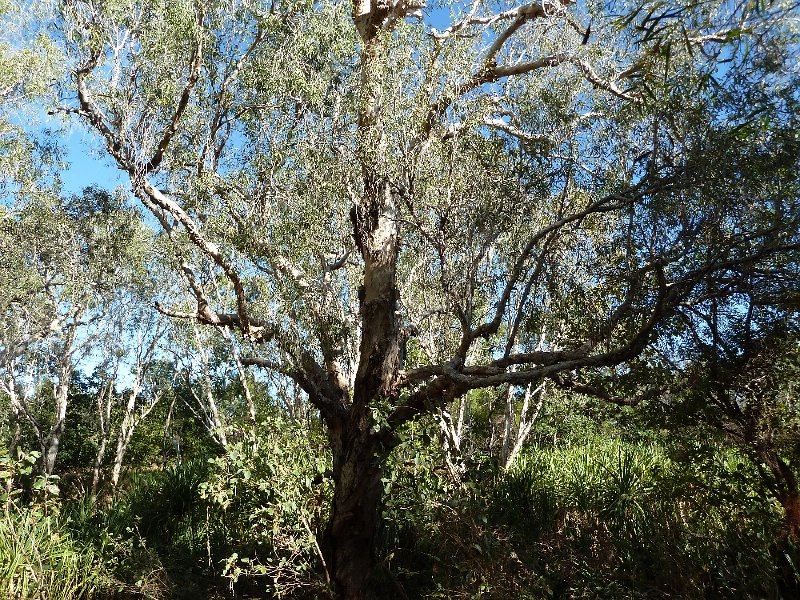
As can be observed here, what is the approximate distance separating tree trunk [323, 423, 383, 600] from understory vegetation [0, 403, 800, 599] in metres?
0.22

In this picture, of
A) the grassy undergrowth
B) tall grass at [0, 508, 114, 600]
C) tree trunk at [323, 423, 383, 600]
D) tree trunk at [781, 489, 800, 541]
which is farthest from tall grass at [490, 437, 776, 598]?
tall grass at [0, 508, 114, 600]

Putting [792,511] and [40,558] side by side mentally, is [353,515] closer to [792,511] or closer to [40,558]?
[40,558]

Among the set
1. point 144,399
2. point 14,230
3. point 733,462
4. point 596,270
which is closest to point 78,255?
point 14,230

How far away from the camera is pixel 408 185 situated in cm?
579

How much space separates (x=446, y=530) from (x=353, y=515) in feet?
3.84

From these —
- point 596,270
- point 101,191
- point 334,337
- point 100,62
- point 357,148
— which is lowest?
point 334,337

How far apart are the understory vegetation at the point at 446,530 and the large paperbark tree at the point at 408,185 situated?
0.57 meters

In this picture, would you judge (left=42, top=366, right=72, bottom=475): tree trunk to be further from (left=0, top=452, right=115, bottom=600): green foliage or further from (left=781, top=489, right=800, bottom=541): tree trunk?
(left=781, top=489, right=800, bottom=541): tree trunk

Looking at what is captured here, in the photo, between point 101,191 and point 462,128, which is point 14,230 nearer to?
point 101,191

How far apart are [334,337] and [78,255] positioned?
9.62 meters

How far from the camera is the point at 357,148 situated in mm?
6215

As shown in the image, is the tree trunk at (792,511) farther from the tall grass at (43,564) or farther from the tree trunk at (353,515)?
the tall grass at (43,564)

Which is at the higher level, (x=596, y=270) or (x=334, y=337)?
(x=596, y=270)

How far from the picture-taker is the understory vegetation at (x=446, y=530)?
503cm
